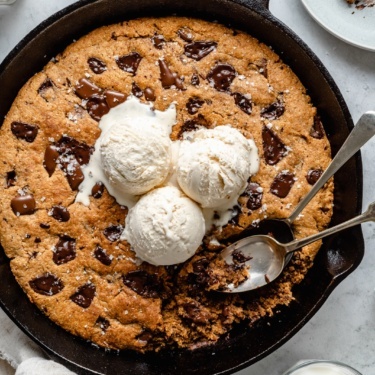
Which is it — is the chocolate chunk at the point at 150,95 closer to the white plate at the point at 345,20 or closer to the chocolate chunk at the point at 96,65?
the chocolate chunk at the point at 96,65

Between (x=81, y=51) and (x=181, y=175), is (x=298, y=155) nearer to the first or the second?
(x=181, y=175)

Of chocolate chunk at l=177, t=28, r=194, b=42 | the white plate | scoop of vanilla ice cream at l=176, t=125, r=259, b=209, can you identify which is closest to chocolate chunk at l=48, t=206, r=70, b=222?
scoop of vanilla ice cream at l=176, t=125, r=259, b=209

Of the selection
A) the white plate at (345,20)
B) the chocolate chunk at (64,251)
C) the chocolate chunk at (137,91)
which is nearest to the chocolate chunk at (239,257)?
the chocolate chunk at (64,251)

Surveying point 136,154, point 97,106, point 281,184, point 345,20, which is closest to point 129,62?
point 97,106

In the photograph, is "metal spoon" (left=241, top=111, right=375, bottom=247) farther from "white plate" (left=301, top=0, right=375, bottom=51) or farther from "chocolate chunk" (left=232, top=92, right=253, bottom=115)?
"white plate" (left=301, top=0, right=375, bottom=51)

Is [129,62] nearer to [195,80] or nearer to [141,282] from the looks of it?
[195,80]

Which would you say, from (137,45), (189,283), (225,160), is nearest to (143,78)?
(137,45)
